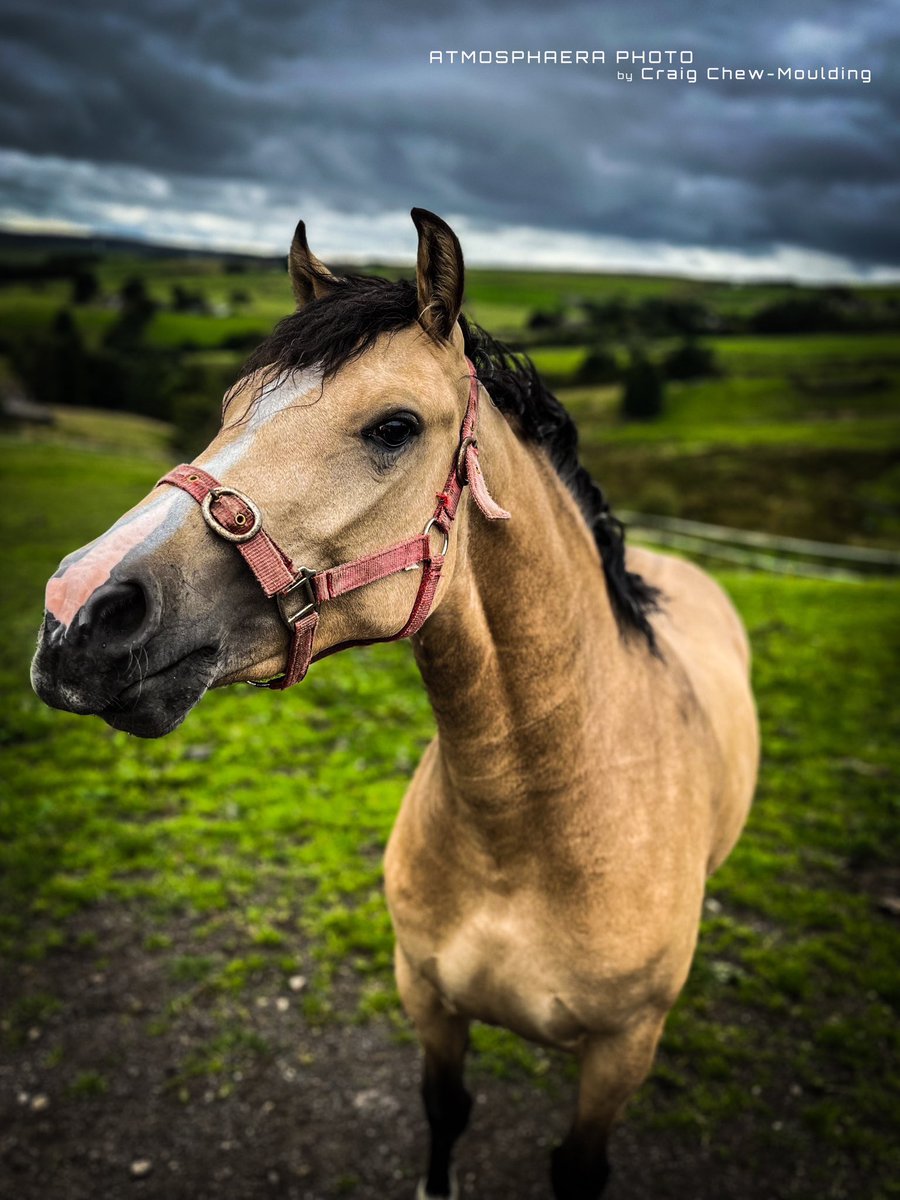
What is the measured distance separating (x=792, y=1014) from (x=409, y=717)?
198 inches

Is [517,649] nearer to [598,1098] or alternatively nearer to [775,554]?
[598,1098]

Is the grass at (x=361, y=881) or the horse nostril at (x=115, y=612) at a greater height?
the horse nostril at (x=115, y=612)

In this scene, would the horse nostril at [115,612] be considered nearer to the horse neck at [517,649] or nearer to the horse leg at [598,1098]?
the horse neck at [517,649]

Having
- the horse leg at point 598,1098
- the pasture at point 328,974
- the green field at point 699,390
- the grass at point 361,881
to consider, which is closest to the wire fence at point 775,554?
the green field at point 699,390

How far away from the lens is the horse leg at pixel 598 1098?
9.86ft

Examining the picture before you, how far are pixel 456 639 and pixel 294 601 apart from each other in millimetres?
617

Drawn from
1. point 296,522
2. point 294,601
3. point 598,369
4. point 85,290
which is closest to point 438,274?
→ point 296,522

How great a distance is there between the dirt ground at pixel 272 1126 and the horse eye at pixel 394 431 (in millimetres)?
4097

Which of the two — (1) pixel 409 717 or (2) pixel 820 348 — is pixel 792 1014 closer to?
(1) pixel 409 717

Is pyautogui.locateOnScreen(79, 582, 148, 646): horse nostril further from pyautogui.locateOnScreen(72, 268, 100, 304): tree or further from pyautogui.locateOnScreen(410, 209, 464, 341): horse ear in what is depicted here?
pyautogui.locateOnScreen(72, 268, 100, 304): tree

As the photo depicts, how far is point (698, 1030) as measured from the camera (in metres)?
4.88

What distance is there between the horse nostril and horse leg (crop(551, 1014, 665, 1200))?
8.35 feet

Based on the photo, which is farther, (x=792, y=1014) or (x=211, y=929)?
(x=211, y=929)

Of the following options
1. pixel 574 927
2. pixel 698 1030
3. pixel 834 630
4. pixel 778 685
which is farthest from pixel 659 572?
pixel 834 630
